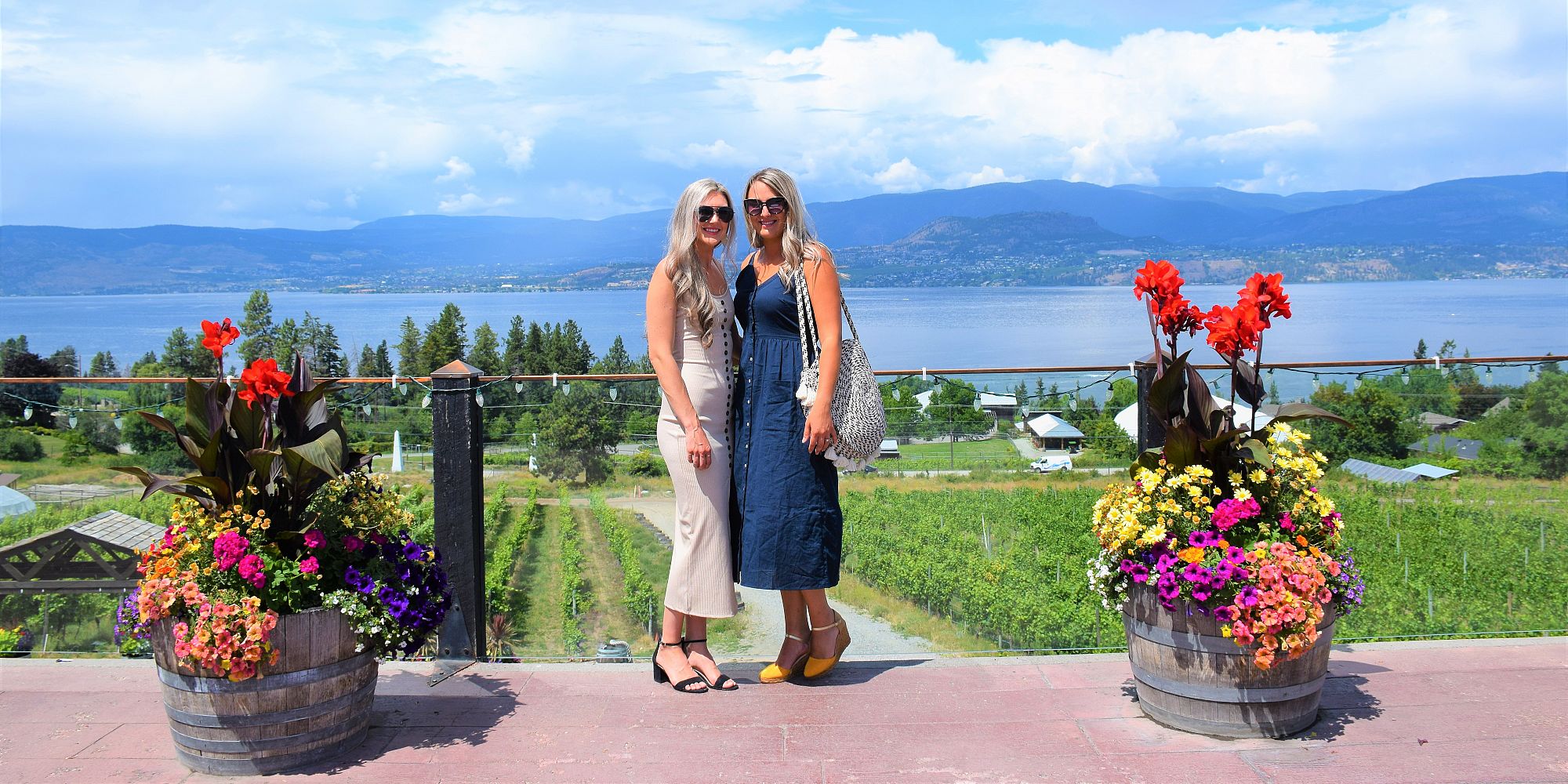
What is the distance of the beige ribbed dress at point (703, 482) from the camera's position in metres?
2.95

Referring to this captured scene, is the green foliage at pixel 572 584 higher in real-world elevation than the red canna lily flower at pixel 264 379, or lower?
lower

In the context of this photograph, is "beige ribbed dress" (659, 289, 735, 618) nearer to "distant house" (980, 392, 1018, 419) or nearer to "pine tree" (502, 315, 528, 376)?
"distant house" (980, 392, 1018, 419)

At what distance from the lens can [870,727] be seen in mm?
2758

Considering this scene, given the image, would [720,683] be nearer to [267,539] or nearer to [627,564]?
[267,539]

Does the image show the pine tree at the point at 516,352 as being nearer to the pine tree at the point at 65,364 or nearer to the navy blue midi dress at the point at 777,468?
the pine tree at the point at 65,364

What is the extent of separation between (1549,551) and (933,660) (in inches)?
143

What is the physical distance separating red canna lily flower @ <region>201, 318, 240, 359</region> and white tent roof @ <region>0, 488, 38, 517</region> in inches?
203

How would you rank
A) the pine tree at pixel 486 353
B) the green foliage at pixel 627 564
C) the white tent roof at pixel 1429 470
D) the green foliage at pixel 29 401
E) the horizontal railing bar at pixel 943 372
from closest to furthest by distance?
the horizontal railing bar at pixel 943 372
the green foliage at pixel 29 401
the white tent roof at pixel 1429 470
the green foliage at pixel 627 564
the pine tree at pixel 486 353

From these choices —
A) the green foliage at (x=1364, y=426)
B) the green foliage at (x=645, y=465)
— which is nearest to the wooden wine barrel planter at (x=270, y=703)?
the green foliage at (x=645, y=465)

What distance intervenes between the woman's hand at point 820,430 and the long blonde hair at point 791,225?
0.38m

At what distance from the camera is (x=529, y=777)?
2.46 meters

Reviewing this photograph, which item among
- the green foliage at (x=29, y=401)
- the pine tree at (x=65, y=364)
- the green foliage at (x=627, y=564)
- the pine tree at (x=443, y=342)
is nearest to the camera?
the green foliage at (x=29, y=401)

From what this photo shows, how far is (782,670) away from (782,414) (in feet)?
2.67

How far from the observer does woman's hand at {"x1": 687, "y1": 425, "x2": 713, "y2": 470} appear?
113 inches
